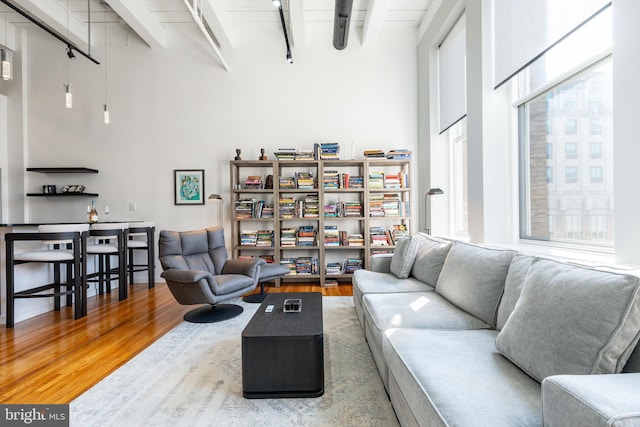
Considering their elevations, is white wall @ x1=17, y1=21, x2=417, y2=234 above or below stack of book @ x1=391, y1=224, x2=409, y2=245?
above

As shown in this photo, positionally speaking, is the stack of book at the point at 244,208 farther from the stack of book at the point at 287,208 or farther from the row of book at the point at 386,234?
the row of book at the point at 386,234

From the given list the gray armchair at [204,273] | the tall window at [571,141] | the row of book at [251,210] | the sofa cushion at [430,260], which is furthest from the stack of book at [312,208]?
the tall window at [571,141]

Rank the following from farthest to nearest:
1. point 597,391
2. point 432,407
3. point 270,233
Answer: point 270,233
point 432,407
point 597,391

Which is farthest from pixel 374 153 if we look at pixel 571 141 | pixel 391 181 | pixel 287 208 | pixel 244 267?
pixel 571 141

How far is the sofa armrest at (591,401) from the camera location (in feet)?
2.32

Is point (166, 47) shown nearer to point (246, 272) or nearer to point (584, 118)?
point (246, 272)

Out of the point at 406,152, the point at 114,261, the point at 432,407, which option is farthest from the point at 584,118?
the point at 114,261

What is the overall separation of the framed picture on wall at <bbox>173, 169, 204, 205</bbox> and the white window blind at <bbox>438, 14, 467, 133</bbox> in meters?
3.59

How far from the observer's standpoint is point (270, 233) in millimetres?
4527

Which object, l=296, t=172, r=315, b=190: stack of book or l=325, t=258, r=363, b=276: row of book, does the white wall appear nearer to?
l=296, t=172, r=315, b=190: stack of book

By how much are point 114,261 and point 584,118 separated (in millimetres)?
5748

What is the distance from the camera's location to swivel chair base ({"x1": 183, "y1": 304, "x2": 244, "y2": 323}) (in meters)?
3.00

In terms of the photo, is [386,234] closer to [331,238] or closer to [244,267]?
[331,238]

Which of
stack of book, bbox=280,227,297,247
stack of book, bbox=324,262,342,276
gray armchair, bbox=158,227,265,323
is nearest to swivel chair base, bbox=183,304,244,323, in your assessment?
gray armchair, bbox=158,227,265,323
